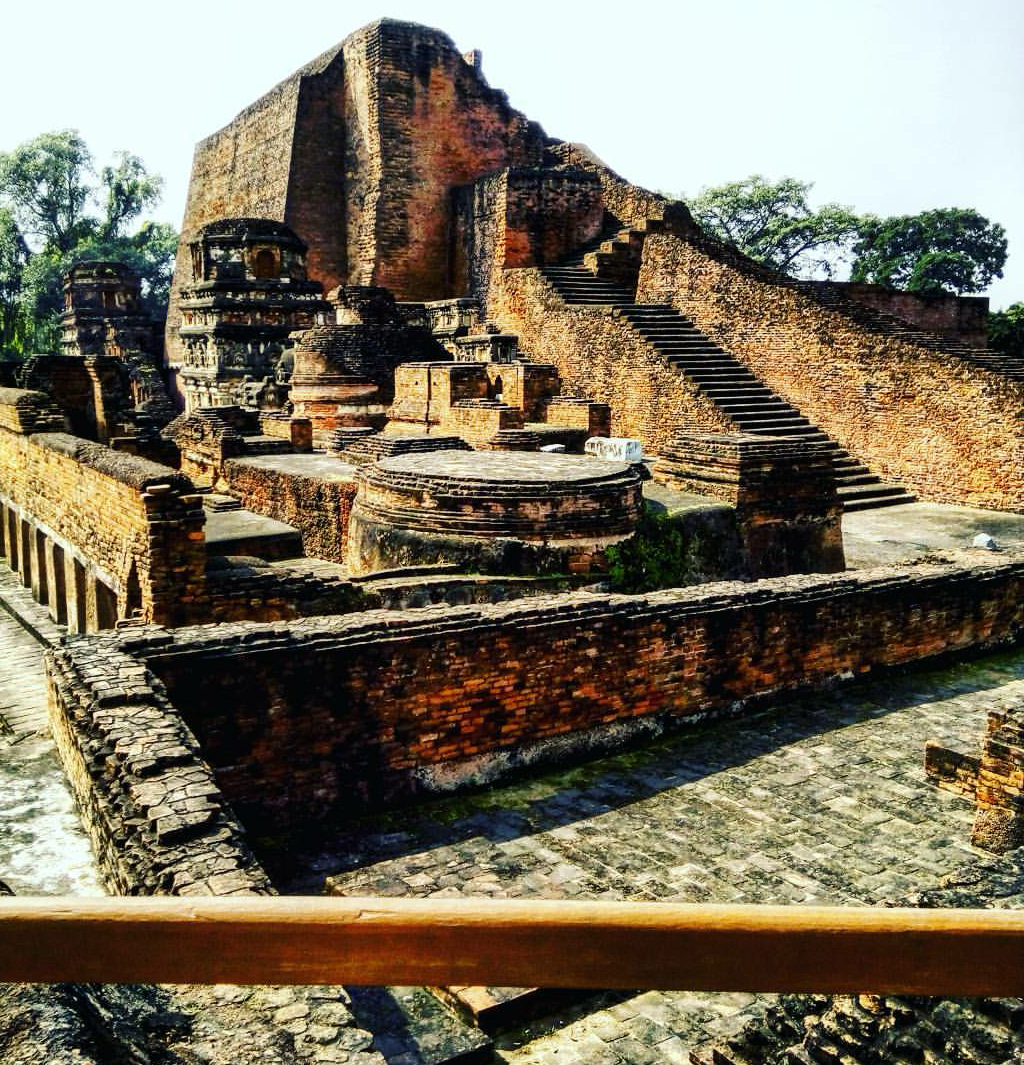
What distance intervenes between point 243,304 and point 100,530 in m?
11.9

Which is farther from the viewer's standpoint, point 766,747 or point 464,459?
point 464,459

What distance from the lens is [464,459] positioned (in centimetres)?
963

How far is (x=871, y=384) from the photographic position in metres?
14.2

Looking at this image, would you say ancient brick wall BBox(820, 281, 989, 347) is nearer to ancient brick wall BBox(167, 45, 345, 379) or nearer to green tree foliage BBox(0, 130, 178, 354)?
ancient brick wall BBox(167, 45, 345, 379)

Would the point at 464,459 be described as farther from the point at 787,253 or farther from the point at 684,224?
the point at 787,253

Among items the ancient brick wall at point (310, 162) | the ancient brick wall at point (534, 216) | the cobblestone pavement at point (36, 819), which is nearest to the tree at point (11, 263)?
the ancient brick wall at point (310, 162)

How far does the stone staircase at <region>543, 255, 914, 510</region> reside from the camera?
13805mm

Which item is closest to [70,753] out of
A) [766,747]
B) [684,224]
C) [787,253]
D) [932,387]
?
[766,747]

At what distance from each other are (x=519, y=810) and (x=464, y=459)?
4.94m

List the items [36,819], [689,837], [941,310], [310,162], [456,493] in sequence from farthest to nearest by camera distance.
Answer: [310,162] < [941,310] < [456,493] < [689,837] < [36,819]

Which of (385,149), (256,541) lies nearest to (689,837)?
(256,541)

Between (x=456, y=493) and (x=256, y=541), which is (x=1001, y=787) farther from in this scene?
(x=256, y=541)

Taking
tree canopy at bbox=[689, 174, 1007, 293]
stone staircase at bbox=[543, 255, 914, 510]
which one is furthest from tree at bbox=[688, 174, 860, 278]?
stone staircase at bbox=[543, 255, 914, 510]

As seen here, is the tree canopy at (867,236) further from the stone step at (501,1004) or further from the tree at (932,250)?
the stone step at (501,1004)
